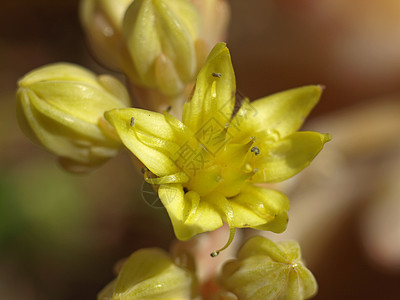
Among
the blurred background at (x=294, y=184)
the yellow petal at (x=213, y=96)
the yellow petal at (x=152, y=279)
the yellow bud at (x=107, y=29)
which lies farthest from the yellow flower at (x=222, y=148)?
the blurred background at (x=294, y=184)

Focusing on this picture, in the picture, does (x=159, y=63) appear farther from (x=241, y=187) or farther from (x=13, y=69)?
(x=13, y=69)

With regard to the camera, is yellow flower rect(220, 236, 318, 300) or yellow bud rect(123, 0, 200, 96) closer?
yellow flower rect(220, 236, 318, 300)

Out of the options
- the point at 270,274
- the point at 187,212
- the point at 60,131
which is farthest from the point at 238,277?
the point at 60,131

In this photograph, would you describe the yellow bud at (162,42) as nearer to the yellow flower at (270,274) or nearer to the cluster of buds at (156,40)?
the cluster of buds at (156,40)

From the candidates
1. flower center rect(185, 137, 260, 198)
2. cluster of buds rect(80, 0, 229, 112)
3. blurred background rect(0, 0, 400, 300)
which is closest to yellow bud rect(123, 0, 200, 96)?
cluster of buds rect(80, 0, 229, 112)

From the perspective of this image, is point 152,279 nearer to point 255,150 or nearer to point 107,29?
point 255,150

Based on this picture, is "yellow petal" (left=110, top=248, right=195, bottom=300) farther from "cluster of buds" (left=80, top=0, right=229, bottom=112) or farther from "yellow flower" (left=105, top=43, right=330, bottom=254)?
"cluster of buds" (left=80, top=0, right=229, bottom=112)
